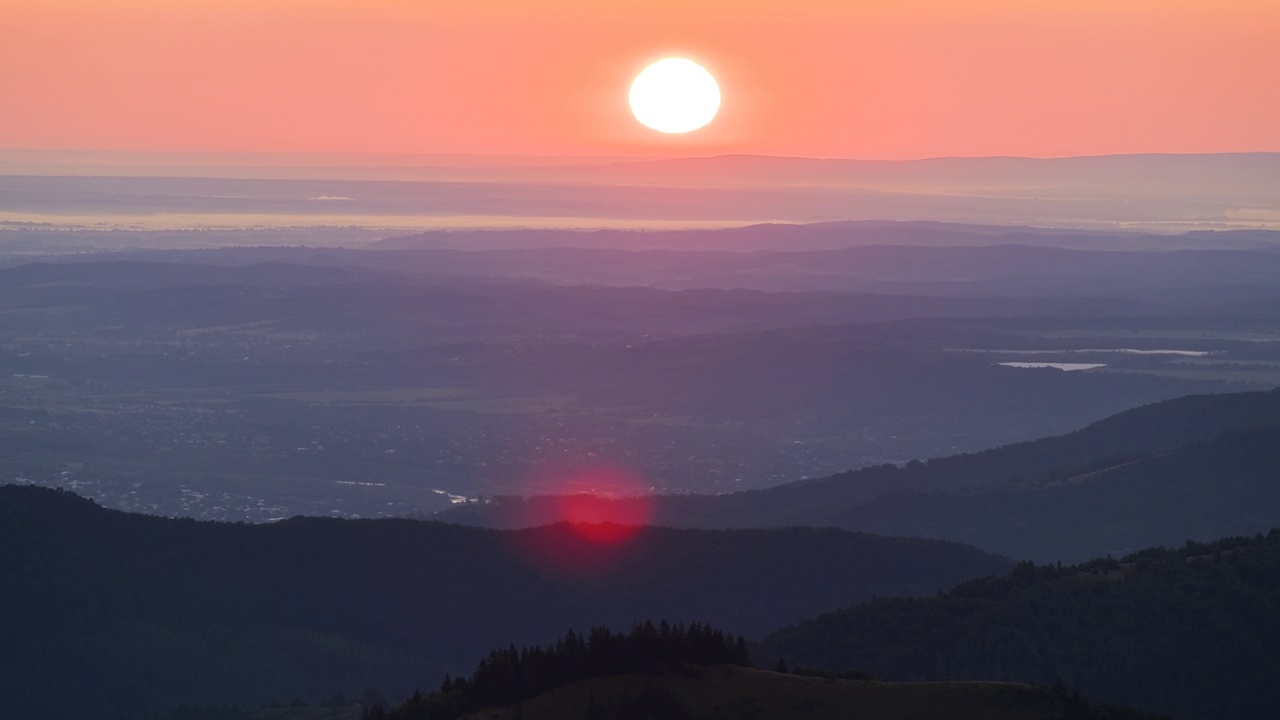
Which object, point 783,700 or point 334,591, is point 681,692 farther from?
point 334,591

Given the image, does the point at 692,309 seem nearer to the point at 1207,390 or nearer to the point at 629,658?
the point at 1207,390

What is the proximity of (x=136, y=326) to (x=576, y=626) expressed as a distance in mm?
63789

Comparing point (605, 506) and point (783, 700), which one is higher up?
point (605, 506)

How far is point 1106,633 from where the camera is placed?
2848 cm

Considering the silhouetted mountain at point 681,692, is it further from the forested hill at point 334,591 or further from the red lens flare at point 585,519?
the red lens flare at point 585,519

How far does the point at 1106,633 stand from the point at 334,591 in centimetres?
1499

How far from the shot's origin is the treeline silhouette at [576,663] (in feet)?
72.9

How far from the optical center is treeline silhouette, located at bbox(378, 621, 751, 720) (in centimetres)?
2222

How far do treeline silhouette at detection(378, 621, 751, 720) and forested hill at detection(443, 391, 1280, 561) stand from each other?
2045 centimetres

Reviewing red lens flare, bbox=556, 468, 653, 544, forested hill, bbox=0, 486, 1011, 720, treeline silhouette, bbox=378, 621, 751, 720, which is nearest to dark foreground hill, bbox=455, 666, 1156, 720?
treeline silhouette, bbox=378, 621, 751, 720

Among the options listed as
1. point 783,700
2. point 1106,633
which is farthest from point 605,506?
point 783,700

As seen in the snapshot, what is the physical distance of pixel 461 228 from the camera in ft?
527

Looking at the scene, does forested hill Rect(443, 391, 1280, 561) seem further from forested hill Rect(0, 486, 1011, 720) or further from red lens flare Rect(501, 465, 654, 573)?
forested hill Rect(0, 486, 1011, 720)

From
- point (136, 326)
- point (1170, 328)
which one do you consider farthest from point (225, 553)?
point (1170, 328)
